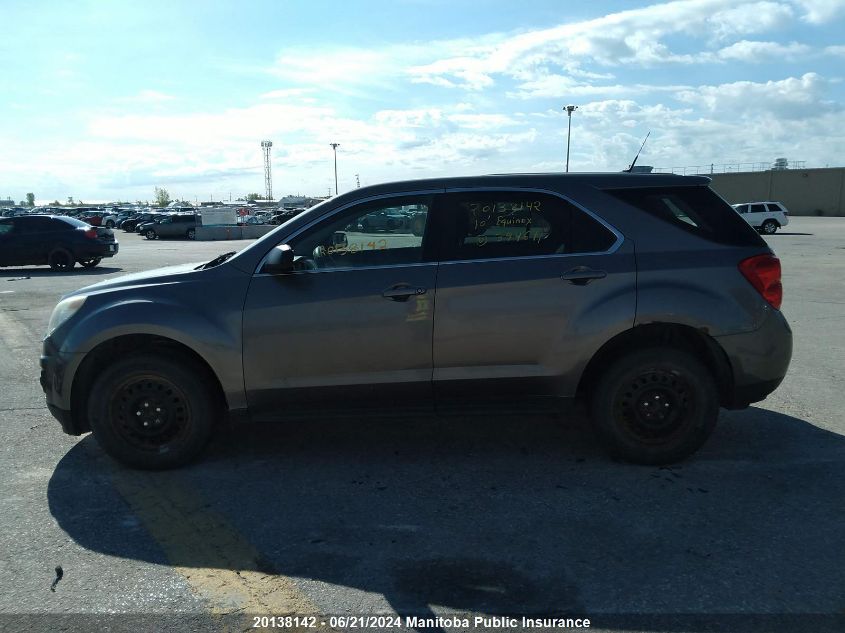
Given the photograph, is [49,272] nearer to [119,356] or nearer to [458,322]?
[119,356]

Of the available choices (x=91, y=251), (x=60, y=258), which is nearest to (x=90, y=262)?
(x=91, y=251)

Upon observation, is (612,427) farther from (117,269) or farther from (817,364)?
(117,269)

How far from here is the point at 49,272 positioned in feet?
60.6

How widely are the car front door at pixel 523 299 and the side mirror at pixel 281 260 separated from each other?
0.94m

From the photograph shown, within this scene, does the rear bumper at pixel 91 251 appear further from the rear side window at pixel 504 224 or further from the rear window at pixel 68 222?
the rear side window at pixel 504 224

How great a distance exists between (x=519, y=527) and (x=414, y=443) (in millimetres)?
1445

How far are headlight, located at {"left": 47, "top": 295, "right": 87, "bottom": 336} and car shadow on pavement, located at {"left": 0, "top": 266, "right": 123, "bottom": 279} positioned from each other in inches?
563

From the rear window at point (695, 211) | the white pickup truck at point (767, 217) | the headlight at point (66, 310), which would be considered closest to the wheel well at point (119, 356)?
the headlight at point (66, 310)

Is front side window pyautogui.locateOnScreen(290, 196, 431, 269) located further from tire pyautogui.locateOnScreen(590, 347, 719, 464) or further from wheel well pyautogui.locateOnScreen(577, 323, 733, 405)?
tire pyautogui.locateOnScreen(590, 347, 719, 464)

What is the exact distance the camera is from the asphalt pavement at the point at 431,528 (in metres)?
2.96

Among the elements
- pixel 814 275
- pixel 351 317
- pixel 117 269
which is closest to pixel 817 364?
pixel 351 317

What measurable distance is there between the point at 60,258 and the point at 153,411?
54.1ft

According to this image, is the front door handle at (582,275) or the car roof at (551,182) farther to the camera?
the car roof at (551,182)

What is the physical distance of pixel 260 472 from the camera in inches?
175
